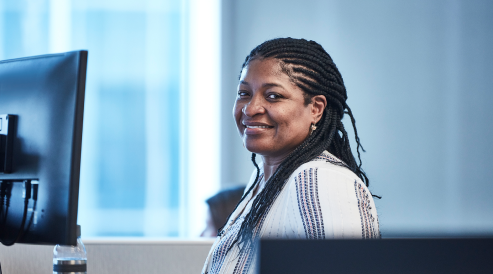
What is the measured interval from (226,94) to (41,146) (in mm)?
2012

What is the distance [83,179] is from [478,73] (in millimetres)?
2538

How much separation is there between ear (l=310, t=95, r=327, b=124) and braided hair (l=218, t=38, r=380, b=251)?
0.01 meters

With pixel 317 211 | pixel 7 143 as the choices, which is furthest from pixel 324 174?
pixel 7 143

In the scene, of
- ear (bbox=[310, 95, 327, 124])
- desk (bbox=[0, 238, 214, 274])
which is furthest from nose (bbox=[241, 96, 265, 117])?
desk (bbox=[0, 238, 214, 274])

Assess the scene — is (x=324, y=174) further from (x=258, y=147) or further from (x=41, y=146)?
(x=41, y=146)

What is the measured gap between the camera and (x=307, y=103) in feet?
3.42

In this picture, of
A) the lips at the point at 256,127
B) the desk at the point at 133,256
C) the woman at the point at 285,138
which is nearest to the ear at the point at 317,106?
the woman at the point at 285,138

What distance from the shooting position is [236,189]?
217cm

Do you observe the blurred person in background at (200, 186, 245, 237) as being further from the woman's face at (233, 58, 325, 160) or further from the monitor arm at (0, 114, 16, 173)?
the monitor arm at (0, 114, 16, 173)

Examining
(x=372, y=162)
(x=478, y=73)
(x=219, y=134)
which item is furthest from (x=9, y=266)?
(x=478, y=73)

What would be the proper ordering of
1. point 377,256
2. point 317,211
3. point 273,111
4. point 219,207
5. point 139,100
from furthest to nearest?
point 139,100 → point 219,207 → point 273,111 → point 317,211 → point 377,256

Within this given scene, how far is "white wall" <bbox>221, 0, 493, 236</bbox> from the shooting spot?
2.76 m

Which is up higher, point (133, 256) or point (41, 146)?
point (41, 146)

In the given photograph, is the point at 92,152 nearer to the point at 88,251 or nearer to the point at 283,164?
the point at 88,251
